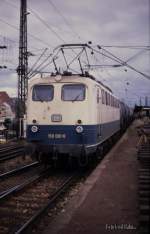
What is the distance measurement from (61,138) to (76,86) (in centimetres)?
179

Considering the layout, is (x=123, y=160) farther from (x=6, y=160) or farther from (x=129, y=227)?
(x=129, y=227)

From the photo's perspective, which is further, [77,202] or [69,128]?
[69,128]

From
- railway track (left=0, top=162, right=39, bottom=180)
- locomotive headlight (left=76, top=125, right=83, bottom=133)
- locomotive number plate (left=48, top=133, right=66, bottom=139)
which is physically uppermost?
locomotive headlight (left=76, top=125, right=83, bottom=133)

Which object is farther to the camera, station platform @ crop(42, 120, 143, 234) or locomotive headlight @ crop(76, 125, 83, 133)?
locomotive headlight @ crop(76, 125, 83, 133)

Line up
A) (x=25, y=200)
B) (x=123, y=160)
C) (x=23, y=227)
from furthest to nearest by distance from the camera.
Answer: (x=123, y=160) < (x=25, y=200) < (x=23, y=227)

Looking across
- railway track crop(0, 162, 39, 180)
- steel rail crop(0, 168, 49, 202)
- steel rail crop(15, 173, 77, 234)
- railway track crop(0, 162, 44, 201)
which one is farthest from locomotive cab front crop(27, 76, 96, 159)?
railway track crop(0, 162, 39, 180)

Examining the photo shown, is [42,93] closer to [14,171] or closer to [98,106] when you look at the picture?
[98,106]

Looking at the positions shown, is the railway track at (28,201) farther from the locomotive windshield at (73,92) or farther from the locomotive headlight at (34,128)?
the locomotive windshield at (73,92)

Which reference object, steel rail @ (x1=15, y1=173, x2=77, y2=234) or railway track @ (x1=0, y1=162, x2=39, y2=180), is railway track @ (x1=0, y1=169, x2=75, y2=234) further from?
railway track @ (x1=0, y1=162, x2=39, y2=180)

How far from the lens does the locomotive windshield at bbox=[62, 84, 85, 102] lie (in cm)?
1339

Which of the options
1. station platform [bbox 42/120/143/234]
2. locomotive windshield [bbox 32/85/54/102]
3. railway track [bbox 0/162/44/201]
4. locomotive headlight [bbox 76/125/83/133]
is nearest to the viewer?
station platform [bbox 42/120/143/234]

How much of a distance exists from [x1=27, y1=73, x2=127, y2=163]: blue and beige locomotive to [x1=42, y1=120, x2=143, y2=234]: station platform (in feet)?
4.07

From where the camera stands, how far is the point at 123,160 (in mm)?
16156

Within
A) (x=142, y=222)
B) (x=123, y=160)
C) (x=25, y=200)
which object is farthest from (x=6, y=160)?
(x=142, y=222)
